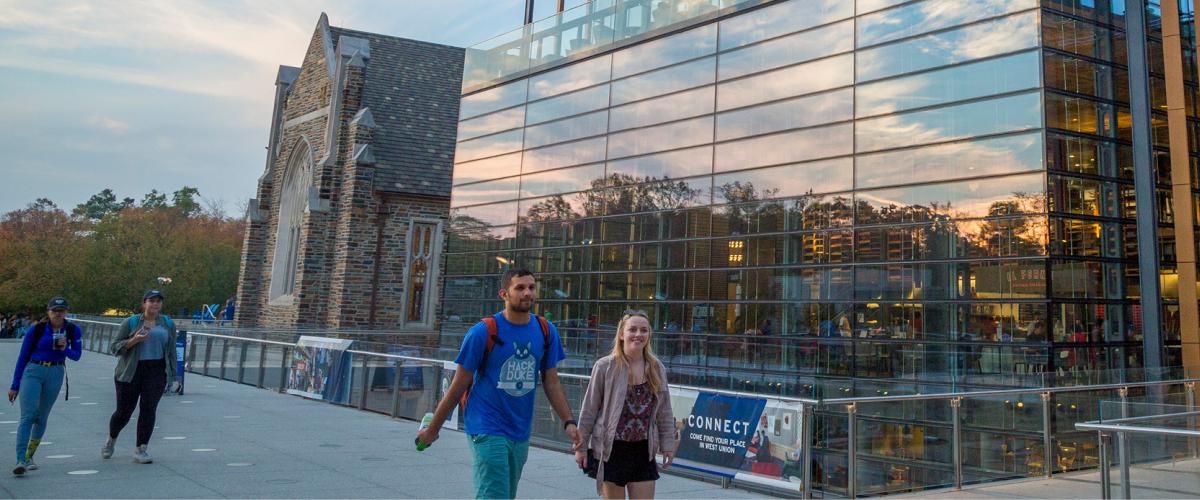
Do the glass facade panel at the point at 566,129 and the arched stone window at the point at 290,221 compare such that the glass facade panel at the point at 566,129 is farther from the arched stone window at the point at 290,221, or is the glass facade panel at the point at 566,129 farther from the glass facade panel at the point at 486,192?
the arched stone window at the point at 290,221

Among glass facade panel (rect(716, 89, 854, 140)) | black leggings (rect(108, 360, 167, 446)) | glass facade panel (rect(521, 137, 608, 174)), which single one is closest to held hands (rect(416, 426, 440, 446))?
black leggings (rect(108, 360, 167, 446))

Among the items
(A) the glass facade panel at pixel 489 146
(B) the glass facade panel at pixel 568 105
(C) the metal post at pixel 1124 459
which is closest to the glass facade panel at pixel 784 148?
(B) the glass facade panel at pixel 568 105

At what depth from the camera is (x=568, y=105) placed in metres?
28.6

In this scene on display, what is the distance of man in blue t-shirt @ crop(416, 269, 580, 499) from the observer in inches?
177

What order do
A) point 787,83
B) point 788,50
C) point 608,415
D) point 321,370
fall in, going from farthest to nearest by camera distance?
1. point 788,50
2. point 787,83
3. point 321,370
4. point 608,415

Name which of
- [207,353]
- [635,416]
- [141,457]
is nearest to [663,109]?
[207,353]

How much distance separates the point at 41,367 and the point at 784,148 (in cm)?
1783

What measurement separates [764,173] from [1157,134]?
8.82 metres

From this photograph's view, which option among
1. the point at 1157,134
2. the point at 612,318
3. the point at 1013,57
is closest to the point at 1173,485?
the point at 1013,57

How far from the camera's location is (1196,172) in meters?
18.6

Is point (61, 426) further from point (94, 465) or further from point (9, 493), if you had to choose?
point (9, 493)

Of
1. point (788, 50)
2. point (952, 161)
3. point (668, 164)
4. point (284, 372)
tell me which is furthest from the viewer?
point (668, 164)

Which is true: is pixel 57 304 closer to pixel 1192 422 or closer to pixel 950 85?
pixel 1192 422

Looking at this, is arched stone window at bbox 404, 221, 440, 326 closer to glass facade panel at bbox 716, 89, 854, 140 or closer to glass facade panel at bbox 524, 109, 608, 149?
glass facade panel at bbox 524, 109, 608, 149
